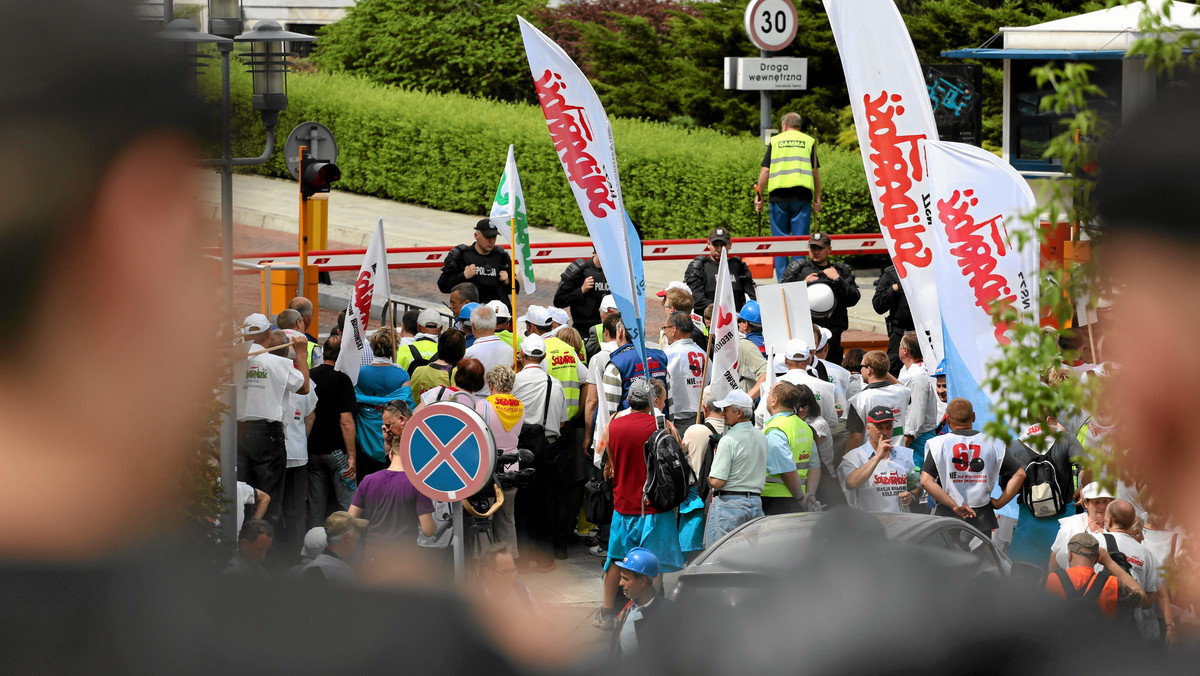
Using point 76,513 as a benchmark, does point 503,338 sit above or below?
below

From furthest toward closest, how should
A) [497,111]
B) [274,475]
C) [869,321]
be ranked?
[497,111]
[869,321]
[274,475]

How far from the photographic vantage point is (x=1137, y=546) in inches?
208

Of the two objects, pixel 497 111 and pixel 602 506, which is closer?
pixel 602 506

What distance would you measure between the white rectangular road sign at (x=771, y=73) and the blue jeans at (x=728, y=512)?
918cm

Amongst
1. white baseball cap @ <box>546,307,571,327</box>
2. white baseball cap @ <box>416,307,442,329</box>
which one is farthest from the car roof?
white baseball cap @ <box>416,307,442,329</box>

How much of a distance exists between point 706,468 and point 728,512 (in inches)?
18.5

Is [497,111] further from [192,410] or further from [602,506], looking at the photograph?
[192,410]

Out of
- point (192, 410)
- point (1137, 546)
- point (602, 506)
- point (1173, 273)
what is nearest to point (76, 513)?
point (192, 410)

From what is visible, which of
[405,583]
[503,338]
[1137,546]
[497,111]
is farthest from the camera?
[497,111]

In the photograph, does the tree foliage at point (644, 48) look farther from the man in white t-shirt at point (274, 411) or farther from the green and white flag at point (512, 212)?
the man in white t-shirt at point (274, 411)

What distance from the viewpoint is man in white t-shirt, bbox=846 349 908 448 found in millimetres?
8023

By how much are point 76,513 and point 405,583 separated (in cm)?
24

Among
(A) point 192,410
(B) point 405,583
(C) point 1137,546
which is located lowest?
(C) point 1137,546

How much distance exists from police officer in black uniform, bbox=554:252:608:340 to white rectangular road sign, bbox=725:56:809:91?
18.2 ft
